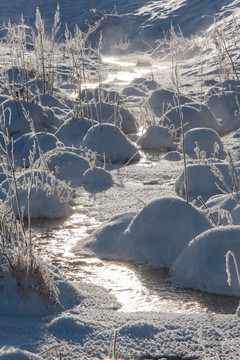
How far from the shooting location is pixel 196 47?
1571cm

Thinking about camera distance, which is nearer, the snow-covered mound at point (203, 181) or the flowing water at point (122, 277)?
the flowing water at point (122, 277)

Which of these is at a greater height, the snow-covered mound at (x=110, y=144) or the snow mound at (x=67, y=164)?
the snow-covered mound at (x=110, y=144)

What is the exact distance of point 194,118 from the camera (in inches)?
275

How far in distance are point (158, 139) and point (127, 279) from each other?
146 inches

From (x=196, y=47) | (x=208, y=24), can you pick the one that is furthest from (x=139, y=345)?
(x=208, y=24)

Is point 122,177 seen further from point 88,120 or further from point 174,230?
point 174,230

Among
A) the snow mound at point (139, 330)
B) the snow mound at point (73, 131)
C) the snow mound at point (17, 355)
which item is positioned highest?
the snow mound at point (73, 131)

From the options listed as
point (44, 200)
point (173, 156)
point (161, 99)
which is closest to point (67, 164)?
point (44, 200)

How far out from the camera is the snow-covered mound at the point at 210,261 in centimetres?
290

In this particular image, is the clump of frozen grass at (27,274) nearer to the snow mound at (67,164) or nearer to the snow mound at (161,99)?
the snow mound at (67,164)

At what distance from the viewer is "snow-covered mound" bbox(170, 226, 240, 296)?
2900 mm

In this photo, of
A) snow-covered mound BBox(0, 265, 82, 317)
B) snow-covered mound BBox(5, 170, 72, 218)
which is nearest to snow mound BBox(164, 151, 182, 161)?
snow-covered mound BBox(5, 170, 72, 218)

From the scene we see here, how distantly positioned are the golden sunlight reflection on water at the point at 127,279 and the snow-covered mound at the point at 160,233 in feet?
0.29

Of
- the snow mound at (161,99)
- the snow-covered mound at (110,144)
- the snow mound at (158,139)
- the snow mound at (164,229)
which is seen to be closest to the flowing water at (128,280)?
the snow mound at (164,229)
